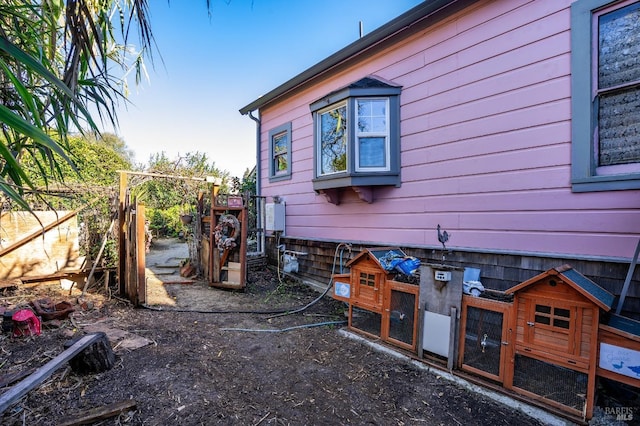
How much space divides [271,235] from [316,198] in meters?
1.69

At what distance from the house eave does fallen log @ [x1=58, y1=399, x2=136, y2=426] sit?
16.8 ft

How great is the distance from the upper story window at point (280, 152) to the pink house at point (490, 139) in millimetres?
849

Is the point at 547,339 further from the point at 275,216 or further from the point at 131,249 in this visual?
the point at 131,249

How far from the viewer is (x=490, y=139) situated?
11.4 ft

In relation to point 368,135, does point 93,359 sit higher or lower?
lower

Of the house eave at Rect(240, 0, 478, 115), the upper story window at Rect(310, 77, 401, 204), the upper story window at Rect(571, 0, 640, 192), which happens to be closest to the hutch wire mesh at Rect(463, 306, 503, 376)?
the upper story window at Rect(571, 0, 640, 192)

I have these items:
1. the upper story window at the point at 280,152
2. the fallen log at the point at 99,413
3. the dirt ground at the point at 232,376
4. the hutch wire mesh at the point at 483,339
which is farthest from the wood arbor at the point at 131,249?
the hutch wire mesh at the point at 483,339

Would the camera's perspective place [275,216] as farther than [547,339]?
Yes

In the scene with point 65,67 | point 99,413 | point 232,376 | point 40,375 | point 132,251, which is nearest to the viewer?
point 65,67

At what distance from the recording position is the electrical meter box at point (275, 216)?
21.1 ft

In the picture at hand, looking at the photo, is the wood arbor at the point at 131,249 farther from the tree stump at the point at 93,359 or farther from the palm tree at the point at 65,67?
the palm tree at the point at 65,67

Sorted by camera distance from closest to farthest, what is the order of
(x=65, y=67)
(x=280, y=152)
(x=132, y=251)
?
(x=65, y=67) → (x=132, y=251) → (x=280, y=152)

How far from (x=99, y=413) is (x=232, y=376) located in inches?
39.0

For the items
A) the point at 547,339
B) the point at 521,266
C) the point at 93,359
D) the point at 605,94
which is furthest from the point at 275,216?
the point at 605,94
